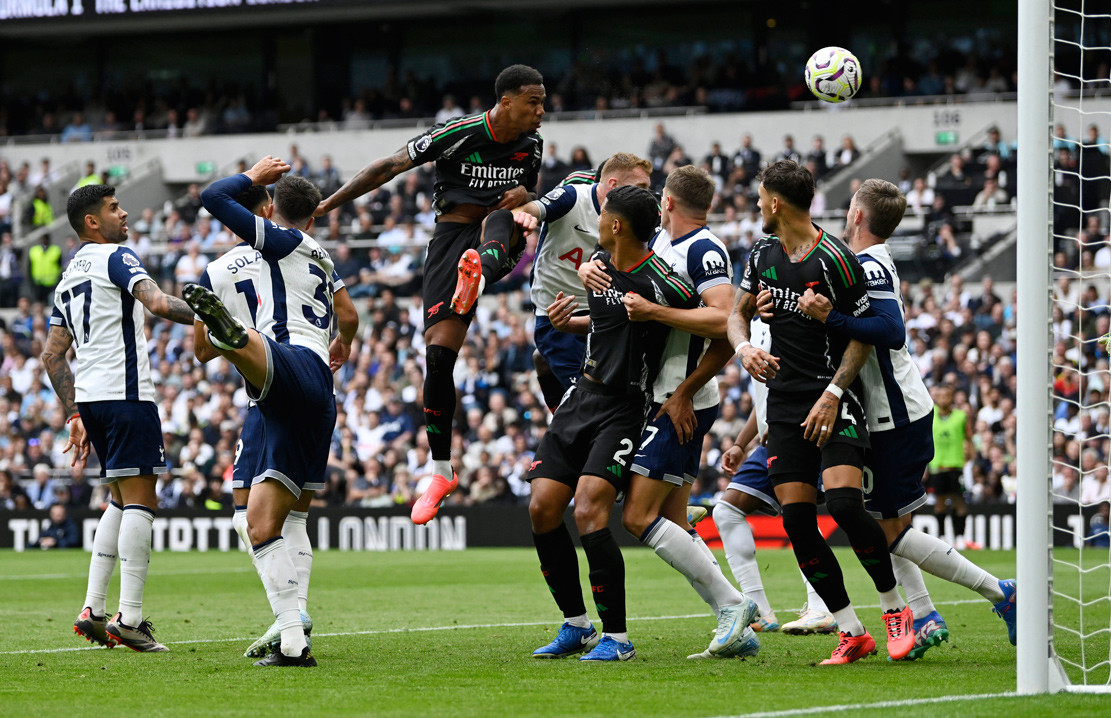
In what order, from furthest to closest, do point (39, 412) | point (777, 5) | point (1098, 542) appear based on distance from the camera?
1. point (777, 5)
2. point (39, 412)
3. point (1098, 542)

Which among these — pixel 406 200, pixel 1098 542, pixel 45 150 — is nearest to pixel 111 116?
pixel 45 150

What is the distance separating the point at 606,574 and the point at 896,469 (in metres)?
1.64

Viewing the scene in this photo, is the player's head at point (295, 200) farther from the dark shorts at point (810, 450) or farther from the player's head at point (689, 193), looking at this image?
the dark shorts at point (810, 450)

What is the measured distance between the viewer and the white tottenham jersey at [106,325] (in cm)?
803

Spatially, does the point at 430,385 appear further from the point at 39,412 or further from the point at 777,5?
the point at 777,5

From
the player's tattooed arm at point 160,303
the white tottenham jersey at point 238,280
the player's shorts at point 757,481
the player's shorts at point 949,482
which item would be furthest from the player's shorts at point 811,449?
the player's shorts at point 949,482

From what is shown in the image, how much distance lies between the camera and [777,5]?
30562 millimetres

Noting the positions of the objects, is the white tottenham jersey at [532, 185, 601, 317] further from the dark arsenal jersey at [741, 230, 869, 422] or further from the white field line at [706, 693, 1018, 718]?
the white field line at [706, 693, 1018, 718]

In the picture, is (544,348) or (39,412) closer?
(544,348)

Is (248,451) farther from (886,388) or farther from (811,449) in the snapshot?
(886,388)

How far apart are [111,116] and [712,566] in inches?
1224

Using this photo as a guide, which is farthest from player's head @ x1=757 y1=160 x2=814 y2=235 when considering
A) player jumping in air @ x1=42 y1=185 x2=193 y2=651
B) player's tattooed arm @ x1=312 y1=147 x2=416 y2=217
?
player jumping in air @ x1=42 y1=185 x2=193 y2=651

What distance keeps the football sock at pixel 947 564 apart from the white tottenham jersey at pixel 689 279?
1.36m

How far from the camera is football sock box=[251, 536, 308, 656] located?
6.82 m
